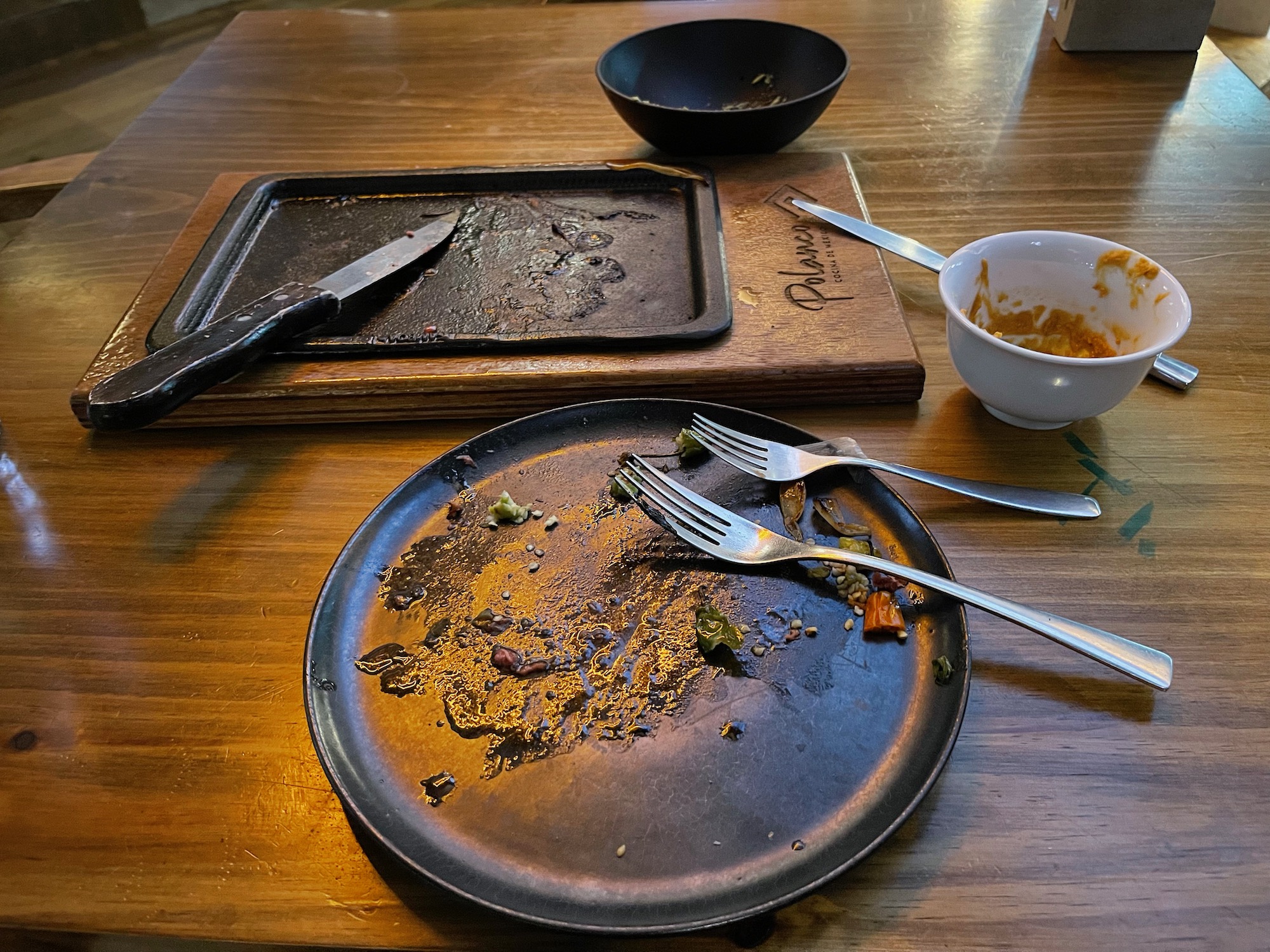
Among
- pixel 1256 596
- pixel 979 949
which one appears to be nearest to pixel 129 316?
pixel 979 949

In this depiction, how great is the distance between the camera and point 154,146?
1.41 meters

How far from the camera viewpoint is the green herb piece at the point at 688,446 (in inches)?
31.5

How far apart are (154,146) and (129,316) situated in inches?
24.2

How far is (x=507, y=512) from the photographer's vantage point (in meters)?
0.76

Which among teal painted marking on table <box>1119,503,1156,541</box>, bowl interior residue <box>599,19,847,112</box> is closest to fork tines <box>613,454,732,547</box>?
teal painted marking on table <box>1119,503,1156,541</box>

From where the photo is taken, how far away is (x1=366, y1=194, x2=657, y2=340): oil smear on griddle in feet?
3.16

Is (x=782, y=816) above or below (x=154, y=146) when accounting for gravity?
below

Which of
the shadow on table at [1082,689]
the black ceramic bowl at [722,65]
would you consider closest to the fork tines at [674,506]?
the shadow on table at [1082,689]

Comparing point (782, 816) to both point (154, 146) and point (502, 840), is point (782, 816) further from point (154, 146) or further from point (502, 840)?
point (154, 146)

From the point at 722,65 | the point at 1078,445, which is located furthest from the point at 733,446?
the point at 722,65

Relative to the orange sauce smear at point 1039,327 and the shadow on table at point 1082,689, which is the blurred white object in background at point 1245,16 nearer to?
the orange sauce smear at point 1039,327

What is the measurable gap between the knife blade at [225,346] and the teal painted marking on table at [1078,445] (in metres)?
0.75

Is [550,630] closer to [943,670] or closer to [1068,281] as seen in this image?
[943,670]

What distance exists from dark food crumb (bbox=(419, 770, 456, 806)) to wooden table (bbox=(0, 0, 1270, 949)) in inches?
2.1
